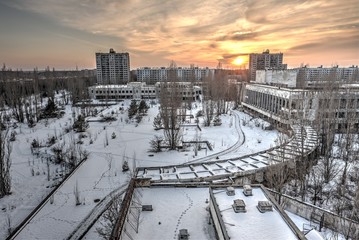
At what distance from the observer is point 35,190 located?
1623 centimetres

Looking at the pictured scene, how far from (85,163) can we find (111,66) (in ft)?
248

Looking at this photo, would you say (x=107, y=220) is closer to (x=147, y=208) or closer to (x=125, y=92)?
(x=147, y=208)

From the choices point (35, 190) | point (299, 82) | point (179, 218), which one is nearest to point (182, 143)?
point (35, 190)

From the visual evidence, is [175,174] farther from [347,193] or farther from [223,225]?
[347,193]

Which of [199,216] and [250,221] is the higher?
[250,221]

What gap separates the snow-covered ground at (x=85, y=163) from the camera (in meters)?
12.9

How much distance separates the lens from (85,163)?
20.1 m

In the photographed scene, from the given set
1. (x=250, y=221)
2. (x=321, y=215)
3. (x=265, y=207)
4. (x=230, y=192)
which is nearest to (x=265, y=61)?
(x=321, y=215)

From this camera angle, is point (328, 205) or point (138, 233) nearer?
point (138, 233)

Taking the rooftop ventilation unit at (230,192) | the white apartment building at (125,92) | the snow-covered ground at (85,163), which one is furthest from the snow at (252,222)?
the white apartment building at (125,92)

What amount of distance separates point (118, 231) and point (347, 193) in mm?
15277

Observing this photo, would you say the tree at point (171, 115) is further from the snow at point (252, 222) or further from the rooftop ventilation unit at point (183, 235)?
the rooftop ventilation unit at point (183, 235)

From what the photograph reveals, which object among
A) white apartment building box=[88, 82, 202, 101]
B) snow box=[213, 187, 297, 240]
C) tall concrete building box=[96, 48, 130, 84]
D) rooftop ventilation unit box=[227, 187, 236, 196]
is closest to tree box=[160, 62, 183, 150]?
rooftop ventilation unit box=[227, 187, 236, 196]

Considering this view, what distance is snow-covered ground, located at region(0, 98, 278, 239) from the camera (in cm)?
1291
